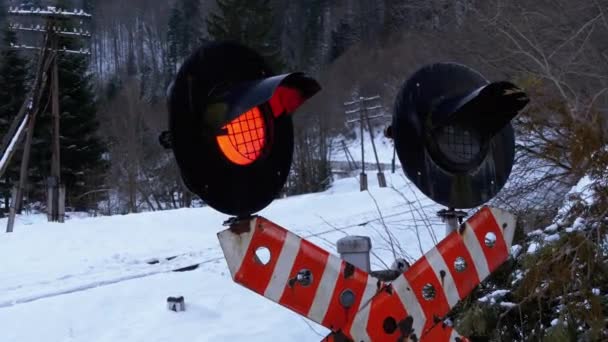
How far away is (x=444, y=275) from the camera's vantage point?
252 cm

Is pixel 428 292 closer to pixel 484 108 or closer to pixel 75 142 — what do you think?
pixel 484 108

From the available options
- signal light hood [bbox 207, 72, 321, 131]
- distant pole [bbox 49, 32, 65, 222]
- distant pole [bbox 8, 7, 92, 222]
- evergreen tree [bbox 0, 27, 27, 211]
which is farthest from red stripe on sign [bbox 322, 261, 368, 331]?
evergreen tree [bbox 0, 27, 27, 211]

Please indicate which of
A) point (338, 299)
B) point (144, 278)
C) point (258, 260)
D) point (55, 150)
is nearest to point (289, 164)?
point (258, 260)

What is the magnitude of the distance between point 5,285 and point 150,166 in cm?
2514

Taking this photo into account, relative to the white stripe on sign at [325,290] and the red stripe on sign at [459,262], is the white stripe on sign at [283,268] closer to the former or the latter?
the white stripe on sign at [325,290]

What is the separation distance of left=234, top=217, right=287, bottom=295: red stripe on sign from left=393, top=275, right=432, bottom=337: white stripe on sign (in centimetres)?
43

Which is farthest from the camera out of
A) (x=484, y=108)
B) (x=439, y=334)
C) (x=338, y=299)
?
(x=484, y=108)

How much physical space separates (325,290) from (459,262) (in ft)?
1.83

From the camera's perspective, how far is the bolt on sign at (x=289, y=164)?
215 cm

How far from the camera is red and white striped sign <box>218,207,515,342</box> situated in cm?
221

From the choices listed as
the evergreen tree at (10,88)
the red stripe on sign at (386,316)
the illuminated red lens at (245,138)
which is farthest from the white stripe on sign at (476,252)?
the evergreen tree at (10,88)

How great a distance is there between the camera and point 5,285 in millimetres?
9672

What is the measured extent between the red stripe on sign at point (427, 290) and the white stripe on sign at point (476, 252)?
0.59 feet

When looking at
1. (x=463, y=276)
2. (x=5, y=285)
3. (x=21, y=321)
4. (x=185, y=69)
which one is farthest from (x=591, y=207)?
(x=5, y=285)
